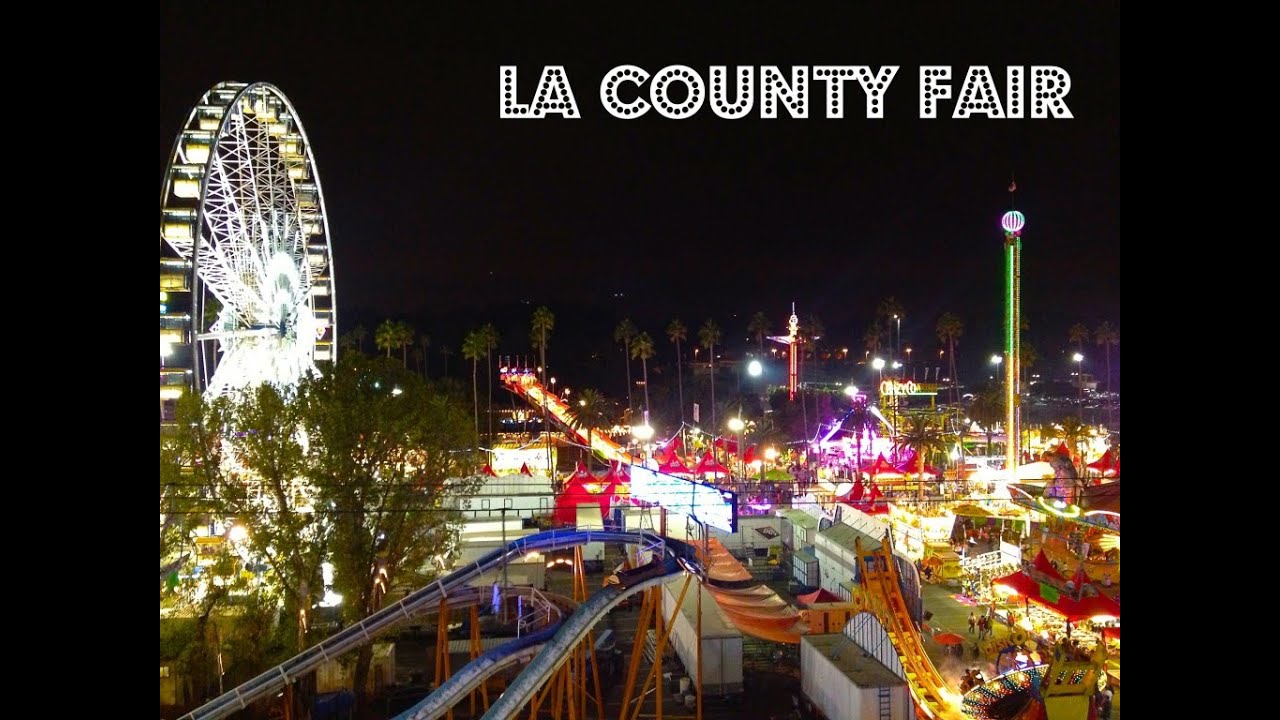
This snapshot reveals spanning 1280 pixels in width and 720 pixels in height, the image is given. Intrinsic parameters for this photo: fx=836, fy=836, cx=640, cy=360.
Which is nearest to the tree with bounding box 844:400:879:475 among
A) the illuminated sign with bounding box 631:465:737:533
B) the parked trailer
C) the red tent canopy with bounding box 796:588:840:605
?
the red tent canopy with bounding box 796:588:840:605

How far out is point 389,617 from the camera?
53.7 feet

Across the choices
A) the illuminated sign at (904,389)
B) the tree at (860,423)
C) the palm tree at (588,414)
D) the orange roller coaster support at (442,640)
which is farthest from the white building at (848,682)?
the illuminated sign at (904,389)

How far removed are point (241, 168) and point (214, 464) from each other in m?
13.0

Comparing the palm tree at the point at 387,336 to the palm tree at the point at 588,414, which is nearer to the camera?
the palm tree at the point at 387,336

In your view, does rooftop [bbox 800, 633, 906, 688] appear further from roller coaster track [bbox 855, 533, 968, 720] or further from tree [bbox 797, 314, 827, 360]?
tree [bbox 797, 314, 827, 360]

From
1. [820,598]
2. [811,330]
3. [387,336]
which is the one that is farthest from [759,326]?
[820,598]

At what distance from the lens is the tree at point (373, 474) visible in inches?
754

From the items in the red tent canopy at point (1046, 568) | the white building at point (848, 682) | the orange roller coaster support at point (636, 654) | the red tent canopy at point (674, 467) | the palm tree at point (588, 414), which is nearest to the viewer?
the orange roller coaster support at point (636, 654)

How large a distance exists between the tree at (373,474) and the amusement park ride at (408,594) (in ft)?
4.93

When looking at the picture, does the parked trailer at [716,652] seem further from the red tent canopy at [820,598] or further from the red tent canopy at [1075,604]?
the red tent canopy at [1075,604]

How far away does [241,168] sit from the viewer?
27781 millimetres

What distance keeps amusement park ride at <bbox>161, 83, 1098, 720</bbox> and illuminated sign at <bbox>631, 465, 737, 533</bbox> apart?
0.58m

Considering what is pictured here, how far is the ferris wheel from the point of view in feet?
81.5
